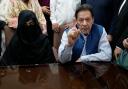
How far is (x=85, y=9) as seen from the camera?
281 centimetres

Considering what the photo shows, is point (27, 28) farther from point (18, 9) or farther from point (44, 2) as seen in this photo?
point (44, 2)

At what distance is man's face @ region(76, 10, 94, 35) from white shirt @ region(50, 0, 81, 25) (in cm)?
95

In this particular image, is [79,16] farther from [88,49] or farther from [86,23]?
[88,49]

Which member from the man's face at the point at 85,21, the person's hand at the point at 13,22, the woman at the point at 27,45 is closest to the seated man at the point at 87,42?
the man's face at the point at 85,21

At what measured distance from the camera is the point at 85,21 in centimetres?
277

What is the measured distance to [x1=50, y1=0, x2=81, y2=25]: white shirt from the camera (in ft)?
12.3

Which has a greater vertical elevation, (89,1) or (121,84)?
(89,1)

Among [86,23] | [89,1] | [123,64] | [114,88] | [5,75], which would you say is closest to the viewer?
[114,88]

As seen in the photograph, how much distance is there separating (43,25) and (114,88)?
1.86 meters

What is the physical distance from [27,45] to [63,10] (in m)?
0.99

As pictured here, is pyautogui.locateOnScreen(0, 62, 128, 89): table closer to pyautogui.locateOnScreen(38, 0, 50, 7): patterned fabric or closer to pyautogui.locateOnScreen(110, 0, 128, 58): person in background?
pyautogui.locateOnScreen(110, 0, 128, 58): person in background

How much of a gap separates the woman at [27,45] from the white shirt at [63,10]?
787 millimetres

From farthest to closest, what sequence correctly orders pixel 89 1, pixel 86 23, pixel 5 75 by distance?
1. pixel 89 1
2. pixel 86 23
3. pixel 5 75

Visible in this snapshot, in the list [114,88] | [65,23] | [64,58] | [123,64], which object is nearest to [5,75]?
[64,58]
